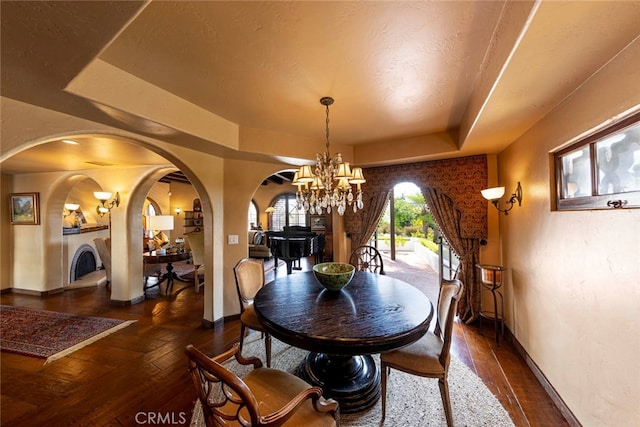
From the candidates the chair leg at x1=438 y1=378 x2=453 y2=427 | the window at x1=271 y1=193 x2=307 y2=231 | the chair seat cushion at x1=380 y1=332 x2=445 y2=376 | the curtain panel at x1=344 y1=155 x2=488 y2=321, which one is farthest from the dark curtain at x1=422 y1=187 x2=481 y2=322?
the window at x1=271 y1=193 x2=307 y2=231

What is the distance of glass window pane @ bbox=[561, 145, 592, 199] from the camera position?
1.63 meters

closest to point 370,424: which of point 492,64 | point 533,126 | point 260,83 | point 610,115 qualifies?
point 610,115

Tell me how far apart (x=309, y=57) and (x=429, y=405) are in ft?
9.34

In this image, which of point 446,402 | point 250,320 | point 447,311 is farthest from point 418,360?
point 250,320

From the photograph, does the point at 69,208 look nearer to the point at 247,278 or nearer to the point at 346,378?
the point at 247,278

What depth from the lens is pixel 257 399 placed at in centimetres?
136

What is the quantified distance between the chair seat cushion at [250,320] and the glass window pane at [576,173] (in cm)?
282

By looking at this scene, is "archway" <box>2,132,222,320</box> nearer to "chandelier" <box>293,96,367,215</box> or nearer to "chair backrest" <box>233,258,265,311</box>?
"chair backrest" <box>233,258,265,311</box>

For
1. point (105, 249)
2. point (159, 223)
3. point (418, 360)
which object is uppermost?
point (159, 223)

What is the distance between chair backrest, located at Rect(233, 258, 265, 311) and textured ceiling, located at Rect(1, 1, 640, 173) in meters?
1.52

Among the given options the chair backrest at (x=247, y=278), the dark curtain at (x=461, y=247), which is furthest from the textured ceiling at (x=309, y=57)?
the chair backrest at (x=247, y=278)

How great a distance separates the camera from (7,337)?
9.66 feet

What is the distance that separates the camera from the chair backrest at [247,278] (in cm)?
267

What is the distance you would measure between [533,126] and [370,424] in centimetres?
300
